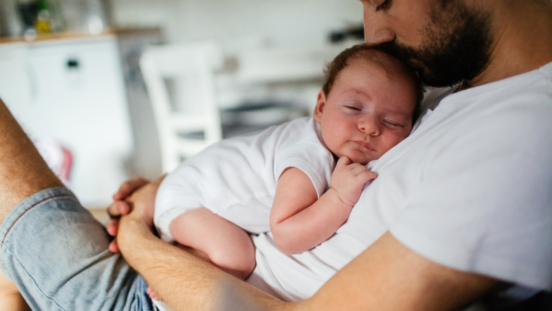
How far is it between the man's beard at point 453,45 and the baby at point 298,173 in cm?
7

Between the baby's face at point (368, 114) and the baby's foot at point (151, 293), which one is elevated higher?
the baby's face at point (368, 114)

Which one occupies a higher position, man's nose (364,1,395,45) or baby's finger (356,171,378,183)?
man's nose (364,1,395,45)

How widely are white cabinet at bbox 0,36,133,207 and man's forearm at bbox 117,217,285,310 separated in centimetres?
238

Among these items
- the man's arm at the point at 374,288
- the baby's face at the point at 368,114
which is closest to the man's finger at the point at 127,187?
the man's arm at the point at 374,288

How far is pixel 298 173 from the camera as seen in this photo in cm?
72

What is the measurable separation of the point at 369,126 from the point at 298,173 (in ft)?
0.65

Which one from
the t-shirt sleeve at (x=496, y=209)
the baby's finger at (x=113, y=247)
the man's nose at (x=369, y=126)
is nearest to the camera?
the t-shirt sleeve at (x=496, y=209)

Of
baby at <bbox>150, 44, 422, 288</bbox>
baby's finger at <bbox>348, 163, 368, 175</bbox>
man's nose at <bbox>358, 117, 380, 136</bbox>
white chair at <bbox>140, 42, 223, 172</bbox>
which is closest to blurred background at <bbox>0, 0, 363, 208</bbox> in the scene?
white chair at <bbox>140, 42, 223, 172</bbox>

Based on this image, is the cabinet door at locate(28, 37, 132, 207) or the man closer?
the man

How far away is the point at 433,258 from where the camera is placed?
1.51 ft

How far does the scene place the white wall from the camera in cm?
412

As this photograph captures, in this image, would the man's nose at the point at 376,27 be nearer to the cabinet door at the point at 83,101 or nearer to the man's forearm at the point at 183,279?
the man's forearm at the point at 183,279

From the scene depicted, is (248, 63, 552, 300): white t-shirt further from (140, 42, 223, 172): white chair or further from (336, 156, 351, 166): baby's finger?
(140, 42, 223, 172): white chair

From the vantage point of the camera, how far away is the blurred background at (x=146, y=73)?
2.63m
